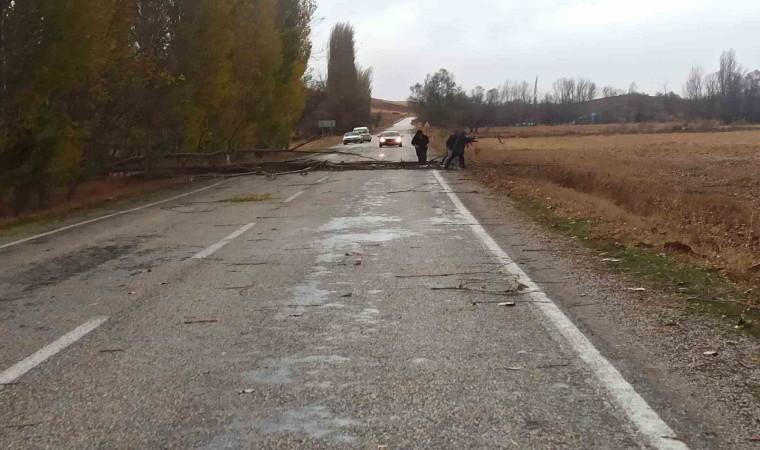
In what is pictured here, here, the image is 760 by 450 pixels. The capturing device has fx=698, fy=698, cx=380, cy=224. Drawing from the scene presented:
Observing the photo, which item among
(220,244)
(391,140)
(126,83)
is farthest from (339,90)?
(220,244)

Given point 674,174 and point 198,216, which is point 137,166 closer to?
point 198,216

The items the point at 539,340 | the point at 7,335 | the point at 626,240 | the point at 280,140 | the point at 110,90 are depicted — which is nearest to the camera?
the point at 539,340

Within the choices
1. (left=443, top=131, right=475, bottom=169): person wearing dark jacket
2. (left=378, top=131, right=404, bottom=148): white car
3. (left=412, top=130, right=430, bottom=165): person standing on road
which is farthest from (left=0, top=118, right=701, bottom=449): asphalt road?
(left=378, top=131, right=404, bottom=148): white car

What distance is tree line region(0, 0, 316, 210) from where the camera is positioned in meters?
16.1

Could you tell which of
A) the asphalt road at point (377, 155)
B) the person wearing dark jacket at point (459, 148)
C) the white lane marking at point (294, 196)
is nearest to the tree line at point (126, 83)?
the asphalt road at point (377, 155)

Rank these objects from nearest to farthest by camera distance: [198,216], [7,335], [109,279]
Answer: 1. [7,335]
2. [109,279]
3. [198,216]

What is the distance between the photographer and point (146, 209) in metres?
16.2

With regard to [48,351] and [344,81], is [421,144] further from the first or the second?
[344,81]

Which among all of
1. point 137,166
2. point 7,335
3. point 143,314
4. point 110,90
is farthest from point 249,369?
point 137,166

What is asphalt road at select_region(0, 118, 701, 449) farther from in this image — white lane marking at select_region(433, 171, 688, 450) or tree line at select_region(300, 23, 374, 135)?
tree line at select_region(300, 23, 374, 135)

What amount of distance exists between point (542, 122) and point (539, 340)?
467ft

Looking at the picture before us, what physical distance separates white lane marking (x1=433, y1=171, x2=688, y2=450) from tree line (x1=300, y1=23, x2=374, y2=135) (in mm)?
72050

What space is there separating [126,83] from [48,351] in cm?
1676

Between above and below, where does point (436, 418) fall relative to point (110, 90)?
below
